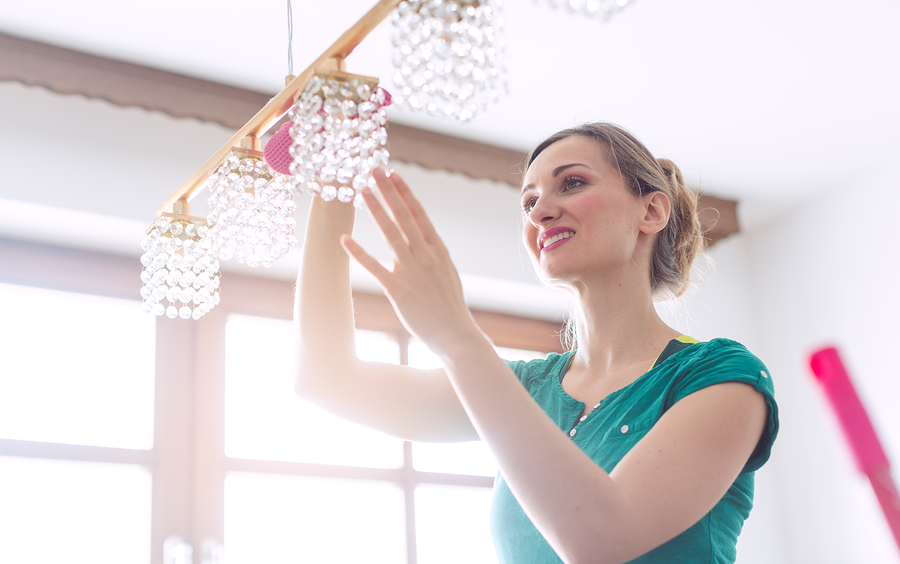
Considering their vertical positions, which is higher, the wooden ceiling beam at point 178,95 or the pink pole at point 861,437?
the wooden ceiling beam at point 178,95

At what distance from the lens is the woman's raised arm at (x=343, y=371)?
1290 millimetres

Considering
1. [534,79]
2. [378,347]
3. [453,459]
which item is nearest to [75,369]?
[378,347]

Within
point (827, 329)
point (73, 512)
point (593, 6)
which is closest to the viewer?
point (593, 6)

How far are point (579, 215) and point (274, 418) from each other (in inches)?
78.7

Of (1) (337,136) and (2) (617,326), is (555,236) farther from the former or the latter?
(1) (337,136)

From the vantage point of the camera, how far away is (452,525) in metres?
3.32

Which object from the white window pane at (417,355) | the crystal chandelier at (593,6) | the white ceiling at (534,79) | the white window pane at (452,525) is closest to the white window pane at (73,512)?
the white ceiling at (534,79)

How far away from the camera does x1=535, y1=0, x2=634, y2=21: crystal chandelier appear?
0.86 meters

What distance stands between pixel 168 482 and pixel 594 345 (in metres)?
1.82

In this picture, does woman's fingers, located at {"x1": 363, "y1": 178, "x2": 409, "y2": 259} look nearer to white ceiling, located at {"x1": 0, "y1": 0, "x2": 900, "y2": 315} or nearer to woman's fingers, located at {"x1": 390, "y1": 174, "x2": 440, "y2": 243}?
woman's fingers, located at {"x1": 390, "y1": 174, "x2": 440, "y2": 243}

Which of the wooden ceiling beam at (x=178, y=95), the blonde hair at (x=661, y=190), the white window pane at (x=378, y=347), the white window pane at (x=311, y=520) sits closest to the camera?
the blonde hair at (x=661, y=190)

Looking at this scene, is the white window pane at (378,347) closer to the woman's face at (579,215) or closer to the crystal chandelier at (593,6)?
the woman's face at (579,215)

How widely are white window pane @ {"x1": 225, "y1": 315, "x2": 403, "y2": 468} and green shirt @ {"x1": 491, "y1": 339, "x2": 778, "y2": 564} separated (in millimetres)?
1863

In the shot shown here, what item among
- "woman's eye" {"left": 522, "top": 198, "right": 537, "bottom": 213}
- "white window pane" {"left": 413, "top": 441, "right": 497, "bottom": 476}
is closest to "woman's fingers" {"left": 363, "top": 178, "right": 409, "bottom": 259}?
"woman's eye" {"left": 522, "top": 198, "right": 537, "bottom": 213}
